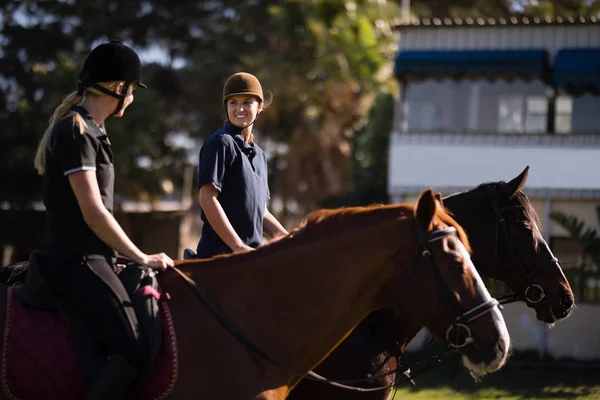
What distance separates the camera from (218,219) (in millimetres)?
5316

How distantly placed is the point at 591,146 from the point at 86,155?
47.9 feet

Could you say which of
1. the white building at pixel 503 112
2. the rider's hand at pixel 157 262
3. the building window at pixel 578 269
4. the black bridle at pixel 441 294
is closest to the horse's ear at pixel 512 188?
the black bridle at pixel 441 294

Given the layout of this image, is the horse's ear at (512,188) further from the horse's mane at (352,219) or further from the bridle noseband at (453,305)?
the bridle noseband at (453,305)

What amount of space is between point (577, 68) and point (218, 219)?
12.7 metres

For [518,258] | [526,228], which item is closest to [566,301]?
[518,258]

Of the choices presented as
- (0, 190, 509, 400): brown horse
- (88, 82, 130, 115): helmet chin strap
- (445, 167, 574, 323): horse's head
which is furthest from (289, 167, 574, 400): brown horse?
(88, 82, 130, 115): helmet chin strap

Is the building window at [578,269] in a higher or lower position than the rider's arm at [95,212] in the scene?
lower

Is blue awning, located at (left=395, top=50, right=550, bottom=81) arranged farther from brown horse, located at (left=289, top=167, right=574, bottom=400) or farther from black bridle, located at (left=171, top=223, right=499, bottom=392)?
black bridle, located at (left=171, top=223, right=499, bottom=392)

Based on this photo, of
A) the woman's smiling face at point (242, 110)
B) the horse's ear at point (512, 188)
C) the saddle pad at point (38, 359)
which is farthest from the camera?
the horse's ear at point (512, 188)

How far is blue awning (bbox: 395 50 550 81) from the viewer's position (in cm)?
1694

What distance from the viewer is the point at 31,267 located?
4254 mm

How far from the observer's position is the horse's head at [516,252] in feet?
22.4

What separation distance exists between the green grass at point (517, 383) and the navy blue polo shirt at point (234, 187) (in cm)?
568

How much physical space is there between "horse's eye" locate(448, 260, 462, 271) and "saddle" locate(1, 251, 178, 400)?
135cm
